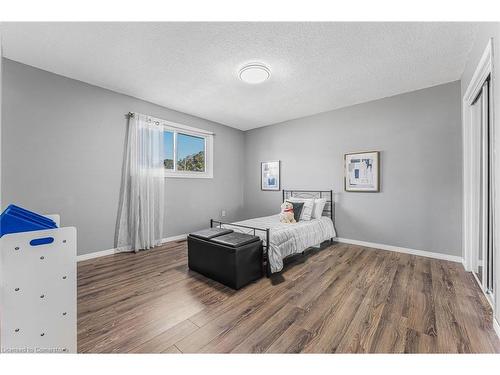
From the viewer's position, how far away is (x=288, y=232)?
2.88 metres

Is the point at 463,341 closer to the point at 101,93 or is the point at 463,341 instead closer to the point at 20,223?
the point at 20,223

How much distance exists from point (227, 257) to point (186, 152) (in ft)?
9.28

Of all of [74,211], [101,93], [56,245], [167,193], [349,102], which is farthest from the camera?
[167,193]

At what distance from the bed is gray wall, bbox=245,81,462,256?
209 mm

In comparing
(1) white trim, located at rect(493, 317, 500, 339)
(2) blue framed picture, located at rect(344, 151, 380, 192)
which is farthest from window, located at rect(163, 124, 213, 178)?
(1) white trim, located at rect(493, 317, 500, 339)

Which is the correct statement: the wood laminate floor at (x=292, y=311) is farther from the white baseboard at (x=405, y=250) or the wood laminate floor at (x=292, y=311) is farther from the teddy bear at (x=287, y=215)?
the teddy bear at (x=287, y=215)

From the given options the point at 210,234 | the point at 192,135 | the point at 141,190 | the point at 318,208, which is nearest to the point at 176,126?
the point at 192,135

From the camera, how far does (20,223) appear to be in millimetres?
1060

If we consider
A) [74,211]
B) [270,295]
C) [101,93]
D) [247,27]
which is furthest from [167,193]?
[247,27]

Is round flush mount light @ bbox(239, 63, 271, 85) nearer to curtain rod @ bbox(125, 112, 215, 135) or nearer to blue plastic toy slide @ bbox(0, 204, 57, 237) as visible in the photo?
curtain rod @ bbox(125, 112, 215, 135)

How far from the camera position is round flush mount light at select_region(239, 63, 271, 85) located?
8.21 ft

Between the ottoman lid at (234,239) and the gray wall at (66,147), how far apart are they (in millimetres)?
1962
